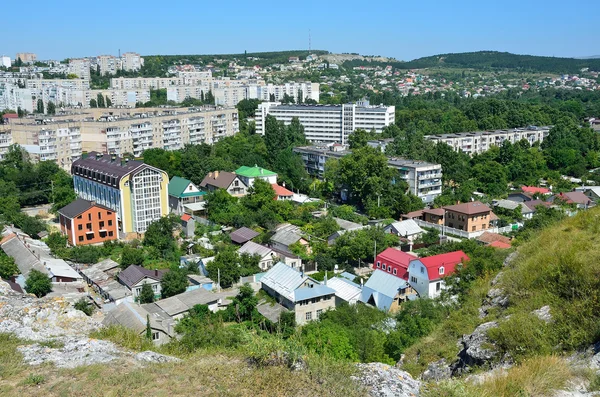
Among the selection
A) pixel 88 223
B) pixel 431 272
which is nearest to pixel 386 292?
pixel 431 272

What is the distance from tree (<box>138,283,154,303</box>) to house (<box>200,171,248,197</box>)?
36.8 ft

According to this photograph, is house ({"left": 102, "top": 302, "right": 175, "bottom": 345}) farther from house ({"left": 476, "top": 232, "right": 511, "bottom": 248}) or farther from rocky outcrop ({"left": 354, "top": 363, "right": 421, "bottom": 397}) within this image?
house ({"left": 476, "top": 232, "right": 511, "bottom": 248})

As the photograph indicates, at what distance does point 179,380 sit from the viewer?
4.84 meters

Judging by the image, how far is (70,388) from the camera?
4.68 m

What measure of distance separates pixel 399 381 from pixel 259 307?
10.4 metres

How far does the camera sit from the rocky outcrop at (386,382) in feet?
15.3

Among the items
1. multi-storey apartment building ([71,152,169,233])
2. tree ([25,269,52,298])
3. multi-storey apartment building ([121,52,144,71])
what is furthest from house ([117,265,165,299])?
multi-storey apartment building ([121,52,144,71])

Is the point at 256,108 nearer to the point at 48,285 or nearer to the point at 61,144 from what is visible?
the point at 61,144

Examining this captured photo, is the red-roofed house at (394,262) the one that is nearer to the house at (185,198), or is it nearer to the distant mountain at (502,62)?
the house at (185,198)

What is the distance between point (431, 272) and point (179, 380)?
11.8 m

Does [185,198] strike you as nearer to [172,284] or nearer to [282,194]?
[282,194]

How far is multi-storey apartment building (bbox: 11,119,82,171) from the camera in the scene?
32562 millimetres

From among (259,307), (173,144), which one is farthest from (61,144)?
(259,307)

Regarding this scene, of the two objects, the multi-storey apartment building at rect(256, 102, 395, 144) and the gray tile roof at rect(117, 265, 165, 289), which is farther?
the multi-storey apartment building at rect(256, 102, 395, 144)
